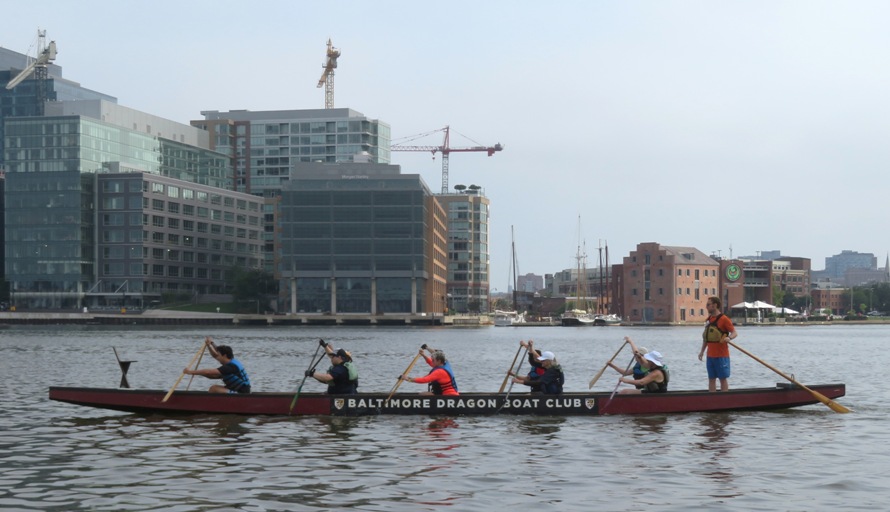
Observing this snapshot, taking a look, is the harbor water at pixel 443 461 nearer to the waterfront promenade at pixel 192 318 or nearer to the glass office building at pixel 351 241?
the waterfront promenade at pixel 192 318

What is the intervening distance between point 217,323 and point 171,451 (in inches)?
6055

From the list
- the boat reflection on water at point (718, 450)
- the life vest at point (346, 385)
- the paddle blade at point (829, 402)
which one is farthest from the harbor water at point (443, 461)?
the life vest at point (346, 385)

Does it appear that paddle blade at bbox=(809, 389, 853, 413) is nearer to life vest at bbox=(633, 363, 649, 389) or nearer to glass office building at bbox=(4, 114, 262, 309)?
life vest at bbox=(633, 363, 649, 389)

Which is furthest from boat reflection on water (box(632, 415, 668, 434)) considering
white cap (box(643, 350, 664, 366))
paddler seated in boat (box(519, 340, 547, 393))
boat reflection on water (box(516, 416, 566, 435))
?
paddler seated in boat (box(519, 340, 547, 393))

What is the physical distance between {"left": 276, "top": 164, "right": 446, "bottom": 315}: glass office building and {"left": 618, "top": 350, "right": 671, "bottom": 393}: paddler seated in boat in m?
151

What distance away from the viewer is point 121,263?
19250cm

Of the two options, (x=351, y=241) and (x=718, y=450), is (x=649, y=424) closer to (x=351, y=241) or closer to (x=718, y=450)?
(x=718, y=450)

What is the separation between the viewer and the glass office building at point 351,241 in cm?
17875

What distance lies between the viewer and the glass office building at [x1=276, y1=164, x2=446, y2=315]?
17875cm

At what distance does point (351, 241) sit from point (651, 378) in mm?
151455

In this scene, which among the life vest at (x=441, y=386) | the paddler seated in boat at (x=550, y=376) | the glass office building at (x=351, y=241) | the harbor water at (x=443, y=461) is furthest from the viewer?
the glass office building at (x=351, y=241)

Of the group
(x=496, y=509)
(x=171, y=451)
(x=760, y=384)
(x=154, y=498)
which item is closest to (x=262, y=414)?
(x=171, y=451)

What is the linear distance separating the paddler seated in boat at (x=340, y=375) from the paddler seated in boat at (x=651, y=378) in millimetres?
7524

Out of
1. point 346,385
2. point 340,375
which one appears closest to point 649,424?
point 346,385
